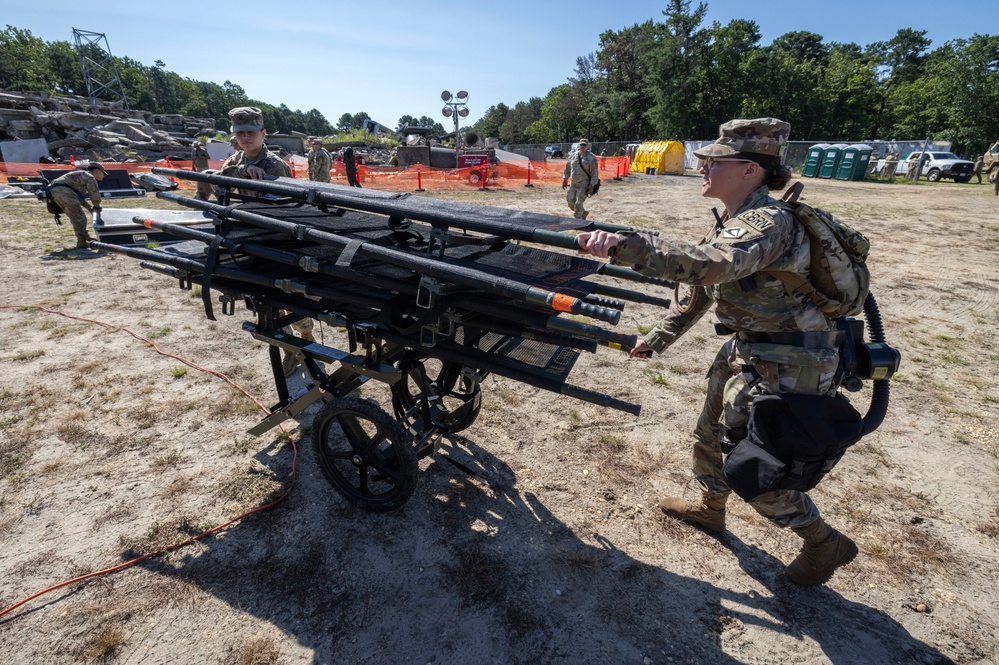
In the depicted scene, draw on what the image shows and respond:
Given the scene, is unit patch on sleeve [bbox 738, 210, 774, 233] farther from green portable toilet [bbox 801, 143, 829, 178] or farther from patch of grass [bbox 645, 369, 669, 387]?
green portable toilet [bbox 801, 143, 829, 178]

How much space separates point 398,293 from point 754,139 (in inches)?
71.6

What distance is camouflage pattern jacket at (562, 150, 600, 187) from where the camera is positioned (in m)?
11.7

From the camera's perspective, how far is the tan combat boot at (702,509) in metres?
2.96

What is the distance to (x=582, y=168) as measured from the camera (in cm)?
1180

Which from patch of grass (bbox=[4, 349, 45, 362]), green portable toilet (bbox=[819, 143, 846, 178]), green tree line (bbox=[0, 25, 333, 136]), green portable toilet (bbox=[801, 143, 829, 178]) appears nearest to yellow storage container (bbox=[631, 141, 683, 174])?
green portable toilet (bbox=[801, 143, 829, 178])

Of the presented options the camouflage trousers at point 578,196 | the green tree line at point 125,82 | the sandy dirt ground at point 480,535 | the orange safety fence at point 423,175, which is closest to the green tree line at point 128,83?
the green tree line at point 125,82

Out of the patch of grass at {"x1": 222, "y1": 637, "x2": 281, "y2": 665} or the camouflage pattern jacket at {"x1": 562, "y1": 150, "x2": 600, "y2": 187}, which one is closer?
the patch of grass at {"x1": 222, "y1": 637, "x2": 281, "y2": 665}

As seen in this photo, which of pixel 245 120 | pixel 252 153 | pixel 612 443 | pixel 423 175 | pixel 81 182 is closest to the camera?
pixel 612 443

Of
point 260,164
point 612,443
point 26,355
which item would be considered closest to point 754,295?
point 612,443

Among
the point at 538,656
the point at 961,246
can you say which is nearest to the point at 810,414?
the point at 538,656

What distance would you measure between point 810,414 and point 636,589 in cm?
135

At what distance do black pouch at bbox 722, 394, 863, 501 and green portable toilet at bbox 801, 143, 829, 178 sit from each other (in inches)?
1271

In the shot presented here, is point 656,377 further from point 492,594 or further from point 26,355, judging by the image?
A: point 26,355

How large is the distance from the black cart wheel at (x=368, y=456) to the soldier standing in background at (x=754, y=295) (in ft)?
4.68
